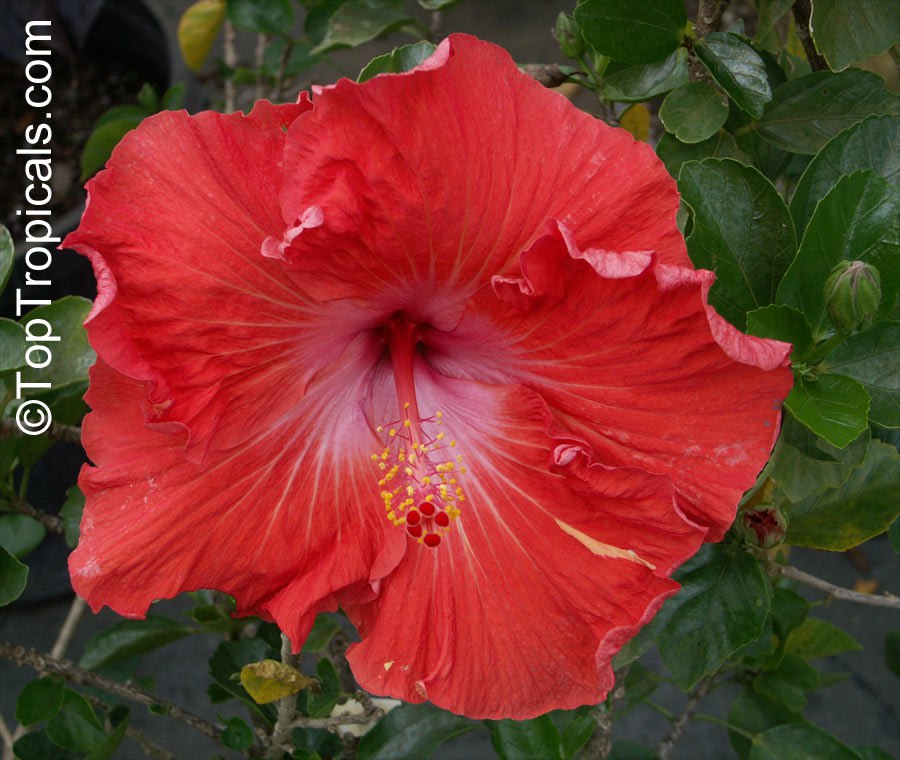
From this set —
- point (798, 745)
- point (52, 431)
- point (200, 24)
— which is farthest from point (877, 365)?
point (200, 24)

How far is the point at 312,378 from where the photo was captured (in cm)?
99

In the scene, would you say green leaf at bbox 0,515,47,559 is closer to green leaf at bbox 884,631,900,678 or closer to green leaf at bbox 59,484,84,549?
green leaf at bbox 59,484,84,549

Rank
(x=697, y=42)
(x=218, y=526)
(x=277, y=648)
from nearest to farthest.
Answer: (x=218, y=526) < (x=697, y=42) < (x=277, y=648)

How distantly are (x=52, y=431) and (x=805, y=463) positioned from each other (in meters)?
1.01

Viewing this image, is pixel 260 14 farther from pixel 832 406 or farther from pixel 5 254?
pixel 832 406

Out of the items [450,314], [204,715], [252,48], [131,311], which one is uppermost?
[131,311]

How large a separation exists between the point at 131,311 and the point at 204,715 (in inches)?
77.9

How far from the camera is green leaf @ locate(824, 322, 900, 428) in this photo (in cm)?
96

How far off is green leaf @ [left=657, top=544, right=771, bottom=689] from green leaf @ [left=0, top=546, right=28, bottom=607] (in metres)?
0.78

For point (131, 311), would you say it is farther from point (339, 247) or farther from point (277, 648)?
point (277, 648)

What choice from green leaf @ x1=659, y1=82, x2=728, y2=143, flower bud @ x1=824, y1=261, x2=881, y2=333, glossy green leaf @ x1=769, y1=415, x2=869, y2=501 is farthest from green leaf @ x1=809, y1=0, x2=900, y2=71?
glossy green leaf @ x1=769, y1=415, x2=869, y2=501

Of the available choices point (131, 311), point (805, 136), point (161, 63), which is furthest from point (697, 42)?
point (161, 63)

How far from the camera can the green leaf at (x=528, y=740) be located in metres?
1.25

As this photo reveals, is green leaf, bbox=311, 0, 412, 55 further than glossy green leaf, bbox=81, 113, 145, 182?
No
